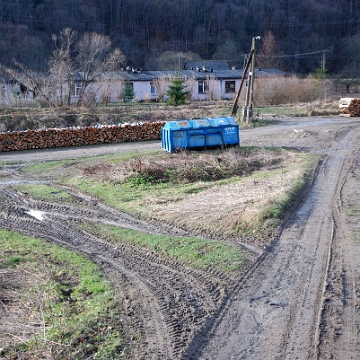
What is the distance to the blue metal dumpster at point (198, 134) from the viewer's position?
20281 mm

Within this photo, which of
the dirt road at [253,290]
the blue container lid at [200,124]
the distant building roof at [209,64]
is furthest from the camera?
the distant building roof at [209,64]

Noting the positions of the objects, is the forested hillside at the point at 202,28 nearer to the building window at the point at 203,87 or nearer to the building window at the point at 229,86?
the building window at the point at 229,86

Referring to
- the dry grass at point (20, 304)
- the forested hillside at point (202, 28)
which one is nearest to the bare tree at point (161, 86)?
the forested hillside at point (202, 28)

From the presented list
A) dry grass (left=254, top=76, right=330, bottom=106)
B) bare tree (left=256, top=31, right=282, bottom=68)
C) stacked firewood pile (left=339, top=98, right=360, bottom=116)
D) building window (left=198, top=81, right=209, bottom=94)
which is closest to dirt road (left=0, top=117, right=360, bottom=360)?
stacked firewood pile (left=339, top=98, right=360, bottom=116)

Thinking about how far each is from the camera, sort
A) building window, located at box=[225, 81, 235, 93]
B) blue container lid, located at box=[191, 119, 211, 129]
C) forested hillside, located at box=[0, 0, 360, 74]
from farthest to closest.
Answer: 1. forested hillside, located at box=[0, 0, 360, 74]
2. building window, located at box=[225, 81, 235, 93]
3. blue container lid, located at box=[191, 119, 211, 129]

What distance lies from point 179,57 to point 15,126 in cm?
3822

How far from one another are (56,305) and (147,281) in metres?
1.66

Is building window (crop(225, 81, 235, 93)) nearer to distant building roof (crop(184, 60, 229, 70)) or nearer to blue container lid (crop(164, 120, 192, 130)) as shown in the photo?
distant building roof (crop(184, 60, 229, 70))

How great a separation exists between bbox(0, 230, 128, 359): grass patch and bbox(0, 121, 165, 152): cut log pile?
15.0 meters

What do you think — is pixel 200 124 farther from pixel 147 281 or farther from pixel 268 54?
pixel 268 54

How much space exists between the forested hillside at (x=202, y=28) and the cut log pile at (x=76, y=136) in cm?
3767

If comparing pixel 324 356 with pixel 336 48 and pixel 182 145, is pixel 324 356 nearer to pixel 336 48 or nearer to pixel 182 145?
pixel 182 145

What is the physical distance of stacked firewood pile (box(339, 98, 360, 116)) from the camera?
3581 cm

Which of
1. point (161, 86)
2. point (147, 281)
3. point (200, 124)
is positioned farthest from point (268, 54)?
point (147, 281)
